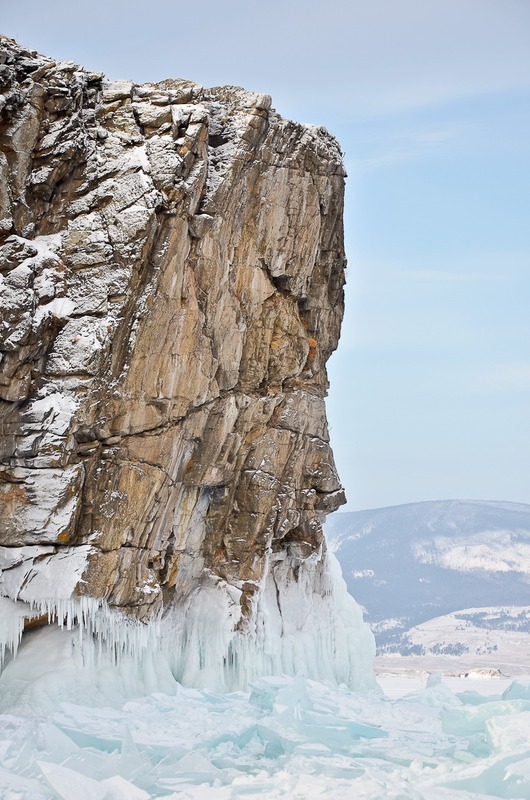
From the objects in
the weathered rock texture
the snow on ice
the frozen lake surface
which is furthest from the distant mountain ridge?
the frozen lake surface

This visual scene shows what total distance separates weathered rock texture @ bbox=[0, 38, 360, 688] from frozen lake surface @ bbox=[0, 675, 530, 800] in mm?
3439

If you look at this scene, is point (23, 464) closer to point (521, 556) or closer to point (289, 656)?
point (289, 656)

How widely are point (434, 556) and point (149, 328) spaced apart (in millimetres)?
114767

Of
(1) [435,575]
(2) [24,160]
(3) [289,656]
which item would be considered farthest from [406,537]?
(2) [24,160]

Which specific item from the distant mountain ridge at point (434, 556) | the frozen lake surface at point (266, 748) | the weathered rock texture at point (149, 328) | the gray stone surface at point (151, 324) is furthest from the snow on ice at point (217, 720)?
the distant mountain ridge at point (434, 556)

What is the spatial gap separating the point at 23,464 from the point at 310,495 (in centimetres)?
947

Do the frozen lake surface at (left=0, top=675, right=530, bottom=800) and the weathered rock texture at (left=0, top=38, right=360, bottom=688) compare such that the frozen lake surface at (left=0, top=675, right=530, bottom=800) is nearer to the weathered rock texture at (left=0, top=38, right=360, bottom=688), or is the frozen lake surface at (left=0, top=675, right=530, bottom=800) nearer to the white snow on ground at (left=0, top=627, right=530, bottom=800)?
the white snow on ground at (left=0, top=627, right=530, bottom=800)

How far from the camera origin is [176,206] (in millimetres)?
24469

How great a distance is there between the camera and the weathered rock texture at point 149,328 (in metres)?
23.0

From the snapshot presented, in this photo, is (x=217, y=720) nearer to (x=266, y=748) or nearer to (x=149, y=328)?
(x=266, y=748)

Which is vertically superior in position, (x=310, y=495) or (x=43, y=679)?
(x=310, y=495)

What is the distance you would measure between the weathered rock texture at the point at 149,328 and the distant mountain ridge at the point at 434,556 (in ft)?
289

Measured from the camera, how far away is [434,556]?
134m

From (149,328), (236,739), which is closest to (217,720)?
(236,739)
